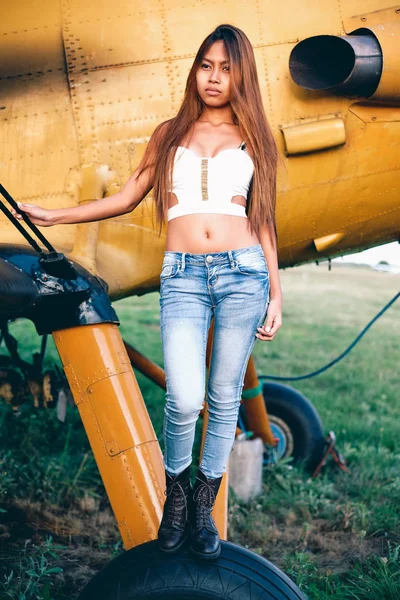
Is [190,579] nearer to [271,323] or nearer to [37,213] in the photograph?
[271,323]

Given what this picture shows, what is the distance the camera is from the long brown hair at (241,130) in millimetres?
2240

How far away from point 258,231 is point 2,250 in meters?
1.07

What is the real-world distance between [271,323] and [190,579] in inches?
33.9

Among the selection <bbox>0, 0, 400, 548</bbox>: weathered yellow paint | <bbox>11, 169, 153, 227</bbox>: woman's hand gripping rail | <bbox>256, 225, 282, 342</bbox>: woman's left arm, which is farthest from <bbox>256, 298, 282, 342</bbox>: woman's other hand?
<bbox>0, 0, 400, 548</bbox>: weathered yellow paint

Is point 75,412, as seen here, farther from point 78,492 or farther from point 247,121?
point 247,121

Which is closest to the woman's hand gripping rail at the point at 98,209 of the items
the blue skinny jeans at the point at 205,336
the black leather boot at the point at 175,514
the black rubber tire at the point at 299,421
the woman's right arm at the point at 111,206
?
the woman's right arm at the point at 111,206

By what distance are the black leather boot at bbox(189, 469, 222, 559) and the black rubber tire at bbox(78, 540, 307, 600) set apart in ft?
0.19

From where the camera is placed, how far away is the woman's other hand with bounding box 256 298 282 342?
7.52ft

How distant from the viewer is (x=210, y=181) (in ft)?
7.37

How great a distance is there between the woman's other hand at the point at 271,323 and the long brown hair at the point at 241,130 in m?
0.26

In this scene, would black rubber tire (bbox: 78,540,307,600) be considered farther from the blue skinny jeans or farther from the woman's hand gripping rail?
the woman's hand gripping rail

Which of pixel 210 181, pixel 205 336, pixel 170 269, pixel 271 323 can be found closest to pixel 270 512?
pixel 271 323

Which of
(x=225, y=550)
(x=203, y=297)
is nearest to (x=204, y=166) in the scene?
(x=203, y=297)

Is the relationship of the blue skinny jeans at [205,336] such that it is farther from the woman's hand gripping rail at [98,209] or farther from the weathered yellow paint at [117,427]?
the weathered yellow paint at [117,427]
